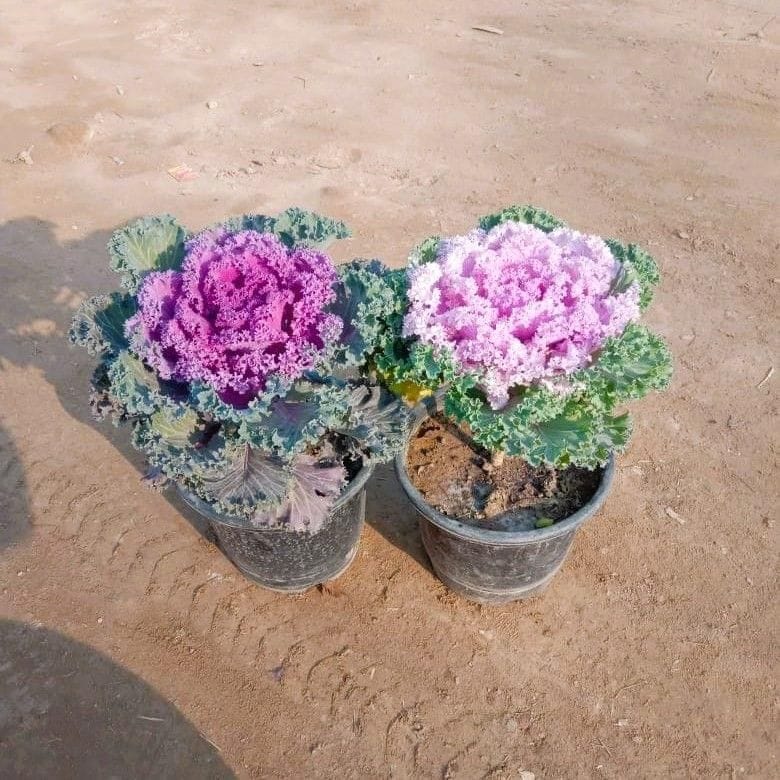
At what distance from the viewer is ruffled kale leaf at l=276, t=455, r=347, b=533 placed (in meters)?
2.86

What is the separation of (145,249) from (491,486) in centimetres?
192

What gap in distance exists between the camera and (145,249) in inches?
116

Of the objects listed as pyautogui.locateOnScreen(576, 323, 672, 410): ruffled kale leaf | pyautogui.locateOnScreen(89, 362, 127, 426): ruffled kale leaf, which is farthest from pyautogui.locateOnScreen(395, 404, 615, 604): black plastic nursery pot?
pyautogui.locateOnScreen(89, 362, 127, 426): ruffled kale leaf

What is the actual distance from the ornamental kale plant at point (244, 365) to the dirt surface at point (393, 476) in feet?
3.74

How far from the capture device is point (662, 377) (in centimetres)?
265

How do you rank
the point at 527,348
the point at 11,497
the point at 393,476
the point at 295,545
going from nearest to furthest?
the point at 527,348, the point at 295,545, the point at 11,497, the point at 393,476

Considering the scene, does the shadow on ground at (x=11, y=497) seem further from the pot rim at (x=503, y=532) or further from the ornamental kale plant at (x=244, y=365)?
the pot rim at (x=503, y=532)

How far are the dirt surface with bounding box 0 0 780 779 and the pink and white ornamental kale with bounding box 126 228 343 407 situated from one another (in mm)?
A: 1677

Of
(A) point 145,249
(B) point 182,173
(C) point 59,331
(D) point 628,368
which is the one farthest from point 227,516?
(B) point 182,173

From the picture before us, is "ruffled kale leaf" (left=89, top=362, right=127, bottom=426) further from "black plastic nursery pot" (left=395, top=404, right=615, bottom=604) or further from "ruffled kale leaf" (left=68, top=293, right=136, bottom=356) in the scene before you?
"black plastic nursery pot" (left=395, top=404, right=615, bottom=604)

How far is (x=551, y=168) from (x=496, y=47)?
3.03m

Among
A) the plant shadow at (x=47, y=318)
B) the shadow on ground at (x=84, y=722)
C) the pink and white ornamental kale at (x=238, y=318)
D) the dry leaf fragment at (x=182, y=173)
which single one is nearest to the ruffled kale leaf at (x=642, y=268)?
the pink and white ornamental kale at (x=238, y=318)

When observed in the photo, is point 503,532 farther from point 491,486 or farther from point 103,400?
point 103,400

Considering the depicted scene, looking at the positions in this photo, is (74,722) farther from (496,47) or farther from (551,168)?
(496,47)
